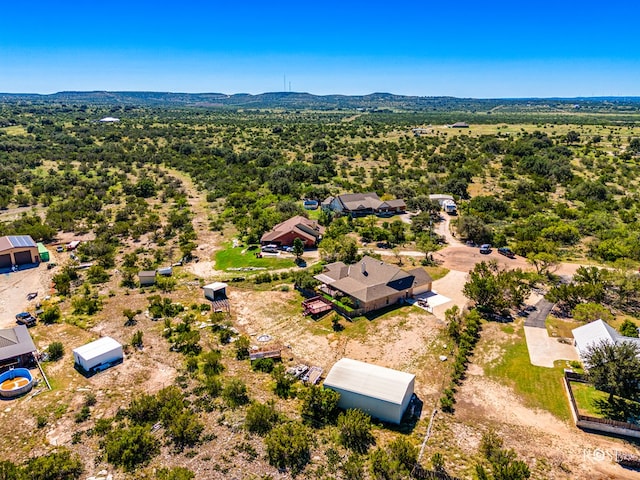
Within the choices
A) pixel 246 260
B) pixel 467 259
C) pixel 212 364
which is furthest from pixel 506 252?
pixel 212 364

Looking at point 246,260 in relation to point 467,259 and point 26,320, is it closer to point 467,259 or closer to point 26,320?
point 26,320

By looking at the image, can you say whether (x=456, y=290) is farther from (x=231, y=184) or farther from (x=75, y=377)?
(x=231, y=184)

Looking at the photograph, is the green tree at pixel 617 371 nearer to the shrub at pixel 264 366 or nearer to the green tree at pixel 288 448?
the green tree at pixel 288 448

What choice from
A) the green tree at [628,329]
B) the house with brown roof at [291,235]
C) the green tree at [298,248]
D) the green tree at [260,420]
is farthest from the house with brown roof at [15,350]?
the green tree at [628,329]

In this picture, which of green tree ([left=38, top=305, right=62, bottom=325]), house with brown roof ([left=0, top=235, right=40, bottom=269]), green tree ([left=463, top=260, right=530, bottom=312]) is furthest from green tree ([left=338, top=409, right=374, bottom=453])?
house with brown roof ([left=0, top=235, right=40, bottom=269])

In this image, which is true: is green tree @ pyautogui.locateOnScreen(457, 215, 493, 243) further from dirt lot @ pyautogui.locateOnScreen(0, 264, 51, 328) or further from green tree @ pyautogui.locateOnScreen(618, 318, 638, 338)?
dirt lot @ pyautogui.locateOnScreen(0, 264, 51, 328)

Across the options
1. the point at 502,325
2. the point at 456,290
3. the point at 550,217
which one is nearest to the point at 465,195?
the point at 550,217
